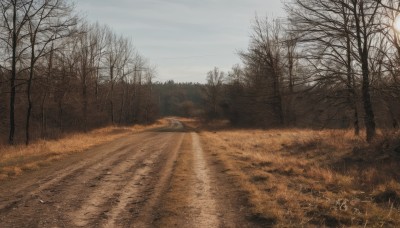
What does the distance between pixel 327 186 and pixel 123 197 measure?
5.05 meters

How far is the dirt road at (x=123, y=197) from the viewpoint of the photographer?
698cm

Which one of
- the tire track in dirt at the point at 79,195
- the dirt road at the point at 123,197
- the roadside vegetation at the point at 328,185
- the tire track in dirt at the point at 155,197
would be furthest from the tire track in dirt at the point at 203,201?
the tire track in dirt at the point at 79,195

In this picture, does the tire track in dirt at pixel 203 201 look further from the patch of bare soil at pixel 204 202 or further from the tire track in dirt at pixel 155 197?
the tire track in dirt at pixel 155 197

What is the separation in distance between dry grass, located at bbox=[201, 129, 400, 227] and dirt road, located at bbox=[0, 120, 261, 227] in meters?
0.67

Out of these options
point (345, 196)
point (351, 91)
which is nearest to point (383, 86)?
point (351, 91)

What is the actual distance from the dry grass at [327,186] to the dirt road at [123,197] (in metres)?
0.67

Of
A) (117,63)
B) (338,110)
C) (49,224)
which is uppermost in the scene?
(117,63)

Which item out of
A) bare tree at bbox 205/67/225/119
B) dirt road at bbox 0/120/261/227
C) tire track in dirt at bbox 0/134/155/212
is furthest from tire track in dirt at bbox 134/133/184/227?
bare tree at bbox 205/67/225/119

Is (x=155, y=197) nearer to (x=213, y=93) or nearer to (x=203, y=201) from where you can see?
(x=203, y=201)

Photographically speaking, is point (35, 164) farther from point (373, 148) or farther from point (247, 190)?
point (373, 148)

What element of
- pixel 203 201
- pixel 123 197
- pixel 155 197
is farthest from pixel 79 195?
pixel 203 201

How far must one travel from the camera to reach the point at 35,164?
13469 millimetres

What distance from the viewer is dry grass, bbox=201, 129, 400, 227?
713 cm

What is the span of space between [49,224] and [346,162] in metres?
11.1
